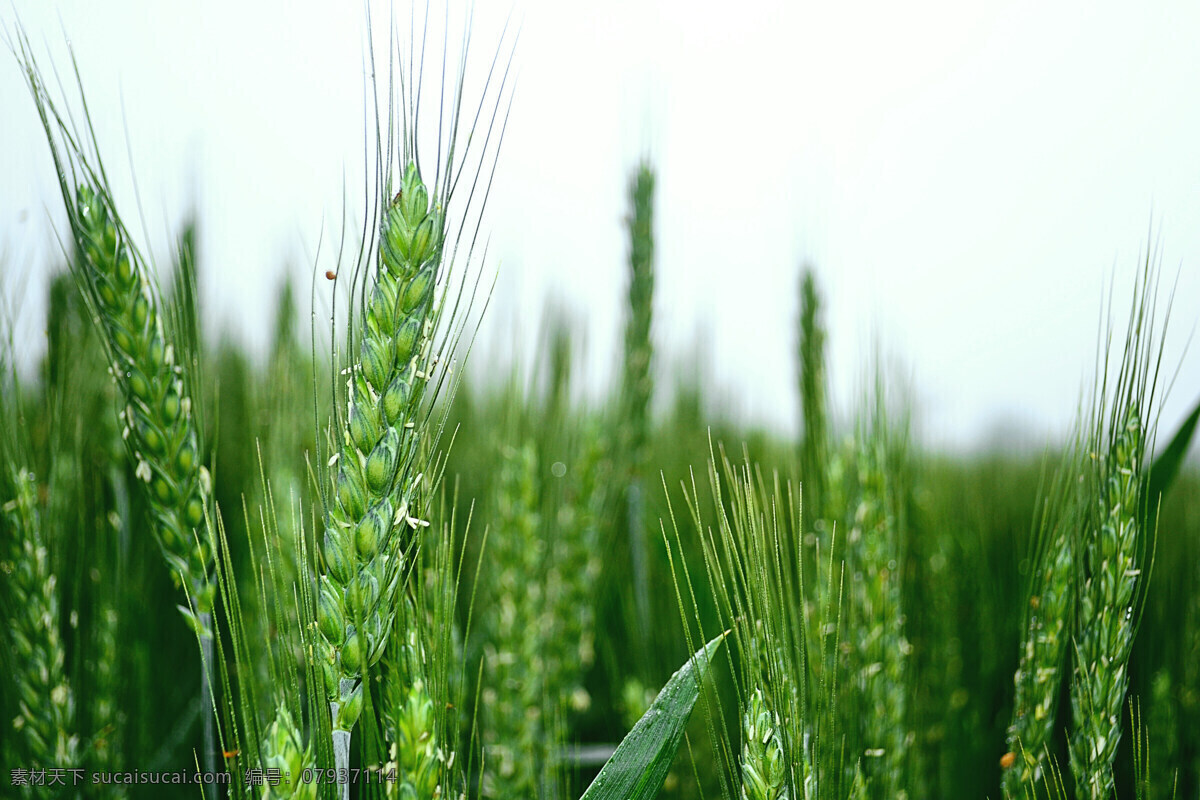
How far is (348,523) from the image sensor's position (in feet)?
2.39

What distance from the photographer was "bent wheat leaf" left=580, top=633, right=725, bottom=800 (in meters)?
0.83

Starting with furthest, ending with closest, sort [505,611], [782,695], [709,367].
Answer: [709,367] < [505,611] < [782,695]

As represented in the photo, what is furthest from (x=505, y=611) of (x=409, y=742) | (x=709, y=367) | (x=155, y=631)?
(x=709, y=367)

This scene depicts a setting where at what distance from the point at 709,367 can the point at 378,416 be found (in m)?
2.57

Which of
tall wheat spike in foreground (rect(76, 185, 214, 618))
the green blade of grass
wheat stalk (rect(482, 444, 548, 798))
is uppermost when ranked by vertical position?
tall wheat spike in foreground (rect(76, 185, 214, 618))

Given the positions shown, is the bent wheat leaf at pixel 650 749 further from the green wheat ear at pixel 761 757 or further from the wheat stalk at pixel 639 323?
the wheat stalk at pixel 639 323

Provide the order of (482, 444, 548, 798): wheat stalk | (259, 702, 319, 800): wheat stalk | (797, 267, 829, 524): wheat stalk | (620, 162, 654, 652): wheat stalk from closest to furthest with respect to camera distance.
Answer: (259, 702, 319, 800): wheat stalk
(482, 444, 548, 798): wheat stalk
(797, 267, 829, 524): wheat stalk
(620, 162, 654, 652): wheat stalk

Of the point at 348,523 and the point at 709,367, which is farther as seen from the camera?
the point at 709,367

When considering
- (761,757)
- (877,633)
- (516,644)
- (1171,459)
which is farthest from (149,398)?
(1171,459)

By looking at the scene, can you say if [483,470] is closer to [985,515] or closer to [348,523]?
[348,523]

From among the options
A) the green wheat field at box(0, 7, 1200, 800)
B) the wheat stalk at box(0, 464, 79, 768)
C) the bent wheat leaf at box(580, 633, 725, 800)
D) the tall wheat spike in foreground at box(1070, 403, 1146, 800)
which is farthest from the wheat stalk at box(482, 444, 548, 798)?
the tall wheat spike in foreground at box(1070, 403, 1146, 800)

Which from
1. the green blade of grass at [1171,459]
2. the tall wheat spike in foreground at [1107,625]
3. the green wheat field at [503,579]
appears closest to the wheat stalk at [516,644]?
the green wheat field at [503,579]

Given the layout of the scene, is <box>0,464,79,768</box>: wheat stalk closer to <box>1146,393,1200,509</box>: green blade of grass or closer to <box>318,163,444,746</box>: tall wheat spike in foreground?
<box>318,163,444,746</box>: tall wheat spike in foreground

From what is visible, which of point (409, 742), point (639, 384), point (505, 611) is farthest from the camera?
point (639, 384)
